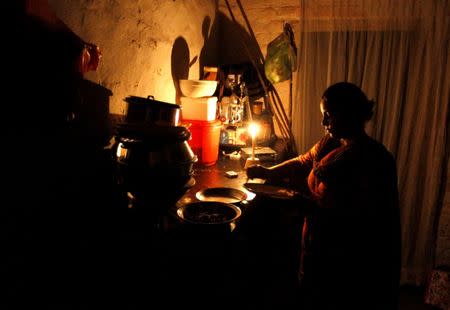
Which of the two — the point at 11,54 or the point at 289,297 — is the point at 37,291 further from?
the point at 289,297

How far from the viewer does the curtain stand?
3.61 metres

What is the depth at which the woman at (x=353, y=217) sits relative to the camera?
206 cm

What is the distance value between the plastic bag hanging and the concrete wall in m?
0.84

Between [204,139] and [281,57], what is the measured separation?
1385 mm

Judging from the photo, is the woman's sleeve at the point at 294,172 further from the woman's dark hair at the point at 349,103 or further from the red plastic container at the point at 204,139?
the woman's dark hair at the point at 349,103

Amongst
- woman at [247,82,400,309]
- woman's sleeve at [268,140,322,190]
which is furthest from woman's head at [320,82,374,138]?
woman's sleeve at [268,140,322,190]

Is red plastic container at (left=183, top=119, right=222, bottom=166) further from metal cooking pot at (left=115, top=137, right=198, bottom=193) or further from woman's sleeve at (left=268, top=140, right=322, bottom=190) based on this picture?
metal cooking pot at (left=115, top=137, right=198, bottom=193)

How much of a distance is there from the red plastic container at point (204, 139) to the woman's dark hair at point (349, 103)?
146 centimetres

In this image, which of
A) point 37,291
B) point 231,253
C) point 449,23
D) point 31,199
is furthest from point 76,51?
point 449,23

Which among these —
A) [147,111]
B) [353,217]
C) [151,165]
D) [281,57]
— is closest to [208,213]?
[151,165]

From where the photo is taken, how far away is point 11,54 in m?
1.40

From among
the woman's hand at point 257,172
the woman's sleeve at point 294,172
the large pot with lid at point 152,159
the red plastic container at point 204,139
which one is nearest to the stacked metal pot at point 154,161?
the large pot with lid at point 152,159

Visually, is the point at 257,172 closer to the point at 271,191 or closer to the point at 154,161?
the point at 271,191

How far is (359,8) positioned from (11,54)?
351 centimetres
